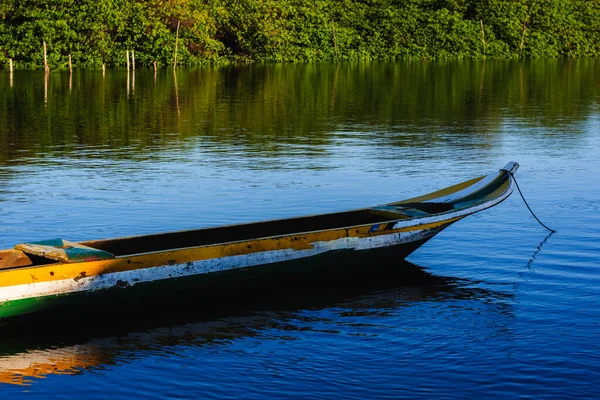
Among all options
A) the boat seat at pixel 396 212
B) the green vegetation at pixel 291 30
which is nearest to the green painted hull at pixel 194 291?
the boat seat at pixel 396 212

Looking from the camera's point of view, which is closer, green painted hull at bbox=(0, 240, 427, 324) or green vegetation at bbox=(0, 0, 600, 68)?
green painted hull at bbox=(0, 240, 427, 324)

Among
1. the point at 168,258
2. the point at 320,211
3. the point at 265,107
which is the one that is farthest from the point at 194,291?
the point at 265,107

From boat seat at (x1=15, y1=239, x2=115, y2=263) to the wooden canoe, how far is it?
13 millimetres

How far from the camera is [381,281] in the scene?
15.3 meters

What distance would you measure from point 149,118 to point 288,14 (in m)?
64.4

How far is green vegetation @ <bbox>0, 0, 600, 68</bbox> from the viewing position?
77.4 m

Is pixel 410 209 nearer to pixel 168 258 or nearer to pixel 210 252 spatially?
pixel 210 252

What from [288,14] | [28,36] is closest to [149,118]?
[28,36]

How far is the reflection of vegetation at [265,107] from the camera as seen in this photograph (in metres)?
34.0

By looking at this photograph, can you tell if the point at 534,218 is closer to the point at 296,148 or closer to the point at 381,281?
the point at 381,281

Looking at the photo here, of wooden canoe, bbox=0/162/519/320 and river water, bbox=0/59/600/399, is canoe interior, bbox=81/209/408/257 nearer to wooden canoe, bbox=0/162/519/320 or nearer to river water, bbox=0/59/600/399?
wooden canoe, bbox=0/162/519/320

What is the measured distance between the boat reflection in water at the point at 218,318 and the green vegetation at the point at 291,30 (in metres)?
65.6

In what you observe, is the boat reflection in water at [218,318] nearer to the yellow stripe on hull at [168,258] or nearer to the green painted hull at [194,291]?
the green painted hull at [194,291]

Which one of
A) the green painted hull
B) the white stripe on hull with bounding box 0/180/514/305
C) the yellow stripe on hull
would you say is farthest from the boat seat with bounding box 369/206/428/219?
the yellow stripe on hull
